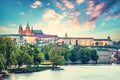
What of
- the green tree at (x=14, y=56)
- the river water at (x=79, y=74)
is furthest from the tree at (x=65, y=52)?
the green tree at (x=14, y=56)

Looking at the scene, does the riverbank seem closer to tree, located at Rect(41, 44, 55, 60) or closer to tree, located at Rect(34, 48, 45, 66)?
tree, located at Rect(34, 48, 45, 66)

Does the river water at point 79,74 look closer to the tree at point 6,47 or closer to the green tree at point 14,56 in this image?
the green tree at point 14,56

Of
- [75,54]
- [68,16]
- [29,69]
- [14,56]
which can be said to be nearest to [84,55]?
[75,54]

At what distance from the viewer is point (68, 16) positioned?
823cm

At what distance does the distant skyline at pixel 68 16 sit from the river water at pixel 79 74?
784 mm

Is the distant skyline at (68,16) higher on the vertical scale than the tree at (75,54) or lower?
higher

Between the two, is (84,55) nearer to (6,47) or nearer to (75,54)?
(75,54)

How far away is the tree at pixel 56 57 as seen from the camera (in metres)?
8.38

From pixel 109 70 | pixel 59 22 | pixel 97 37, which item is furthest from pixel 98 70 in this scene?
pixel 59 22

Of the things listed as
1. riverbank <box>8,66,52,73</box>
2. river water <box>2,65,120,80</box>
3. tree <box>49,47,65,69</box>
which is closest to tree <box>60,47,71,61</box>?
tree <box>49,47,65,69</box>

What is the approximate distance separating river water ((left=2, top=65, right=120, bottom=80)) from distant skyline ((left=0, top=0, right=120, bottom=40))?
2.57ft

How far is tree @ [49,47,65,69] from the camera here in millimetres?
8383

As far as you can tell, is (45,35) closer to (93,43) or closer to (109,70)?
(93,43)

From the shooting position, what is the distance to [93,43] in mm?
8461
